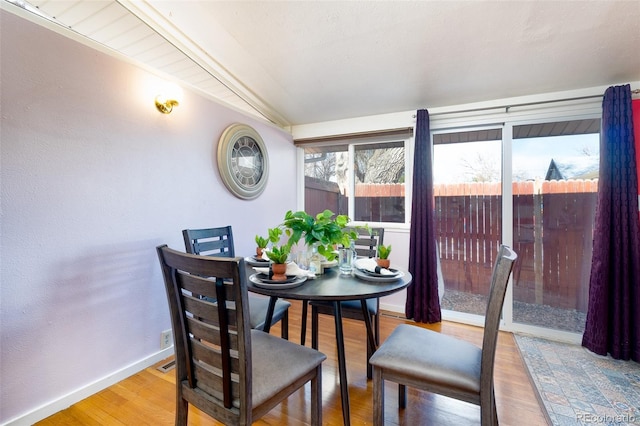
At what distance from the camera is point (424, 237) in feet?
8.75

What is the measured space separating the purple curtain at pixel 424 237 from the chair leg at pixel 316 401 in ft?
5.61

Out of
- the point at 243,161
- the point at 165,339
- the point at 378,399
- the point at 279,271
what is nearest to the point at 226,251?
the point at 165,339

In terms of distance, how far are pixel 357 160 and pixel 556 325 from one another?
2.52 meters

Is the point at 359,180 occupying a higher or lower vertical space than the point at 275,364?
higher

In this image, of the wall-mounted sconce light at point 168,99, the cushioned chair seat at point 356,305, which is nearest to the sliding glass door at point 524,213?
the cushioned chair seat at point 356,305

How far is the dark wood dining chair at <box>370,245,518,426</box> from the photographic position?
1.08 meters

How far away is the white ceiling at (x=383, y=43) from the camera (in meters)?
1.75

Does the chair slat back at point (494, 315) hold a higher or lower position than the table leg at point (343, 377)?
higher

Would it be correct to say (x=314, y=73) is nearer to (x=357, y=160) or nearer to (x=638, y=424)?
(x=357, y=160)

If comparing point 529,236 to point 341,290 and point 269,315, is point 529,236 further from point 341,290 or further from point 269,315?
point 269,315

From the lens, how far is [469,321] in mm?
2711

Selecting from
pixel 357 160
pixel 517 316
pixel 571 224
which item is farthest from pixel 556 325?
pixel 357 160

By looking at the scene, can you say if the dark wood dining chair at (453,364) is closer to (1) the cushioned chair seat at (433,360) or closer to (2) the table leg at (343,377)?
(1) the cushioned chair seat at (433,360)

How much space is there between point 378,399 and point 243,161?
90.8 inches
